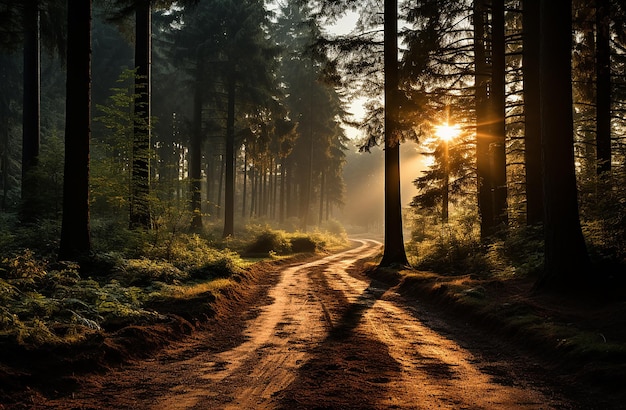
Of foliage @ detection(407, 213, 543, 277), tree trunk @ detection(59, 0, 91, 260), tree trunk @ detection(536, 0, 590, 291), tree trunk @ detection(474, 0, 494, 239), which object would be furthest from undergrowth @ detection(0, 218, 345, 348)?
tree trunk @ detection(474, 0, 494, 239)

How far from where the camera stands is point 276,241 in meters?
27.9

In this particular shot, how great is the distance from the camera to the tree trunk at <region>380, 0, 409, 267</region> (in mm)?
16844

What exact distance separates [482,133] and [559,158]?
813 cm

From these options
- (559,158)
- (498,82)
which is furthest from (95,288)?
(498,82)

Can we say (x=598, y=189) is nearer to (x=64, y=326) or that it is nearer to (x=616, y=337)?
(x=616, y=337)

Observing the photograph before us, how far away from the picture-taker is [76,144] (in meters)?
10.9

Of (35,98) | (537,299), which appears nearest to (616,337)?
(537,299)

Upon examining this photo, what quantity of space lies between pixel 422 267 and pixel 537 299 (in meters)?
8.92

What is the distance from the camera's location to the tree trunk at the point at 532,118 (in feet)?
A: 45.8

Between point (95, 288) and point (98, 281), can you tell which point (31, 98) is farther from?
point (95, 288)

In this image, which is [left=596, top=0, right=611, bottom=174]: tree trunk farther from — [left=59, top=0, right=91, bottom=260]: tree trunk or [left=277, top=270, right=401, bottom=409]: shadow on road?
[left=59, top=0, right=91, bottom=260]: tree trunk

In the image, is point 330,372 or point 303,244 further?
point 303,244

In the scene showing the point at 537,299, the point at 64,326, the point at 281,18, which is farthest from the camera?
the point at 281,18

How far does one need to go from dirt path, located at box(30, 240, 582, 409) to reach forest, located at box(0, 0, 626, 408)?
0.94 m
